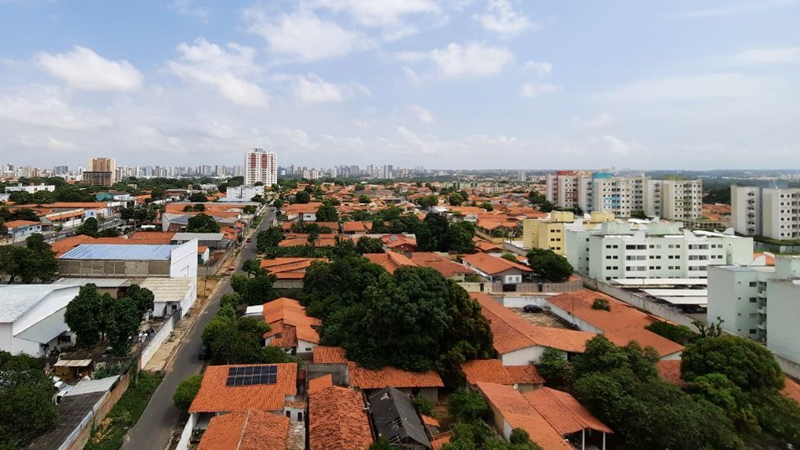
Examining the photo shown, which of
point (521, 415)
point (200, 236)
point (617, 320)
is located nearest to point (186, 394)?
point (521, 415)

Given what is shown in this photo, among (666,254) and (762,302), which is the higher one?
(666,254)

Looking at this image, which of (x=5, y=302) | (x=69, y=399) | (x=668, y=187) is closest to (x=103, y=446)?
Result: (x=69, y=399)

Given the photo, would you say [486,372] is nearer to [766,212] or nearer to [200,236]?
[200,236]

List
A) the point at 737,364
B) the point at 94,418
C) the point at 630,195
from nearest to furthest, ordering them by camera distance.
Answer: the point at 94,418, the point at 737,364, the point at 630,195

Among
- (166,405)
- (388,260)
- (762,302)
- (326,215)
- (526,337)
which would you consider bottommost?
A: (166,405)

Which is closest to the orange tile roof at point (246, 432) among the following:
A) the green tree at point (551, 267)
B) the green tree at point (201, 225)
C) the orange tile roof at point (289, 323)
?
the orange tile roof at point (289, 323)

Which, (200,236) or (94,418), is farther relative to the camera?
(200,236)

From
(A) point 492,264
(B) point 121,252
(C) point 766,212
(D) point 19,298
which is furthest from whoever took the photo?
(C) point 766,212
